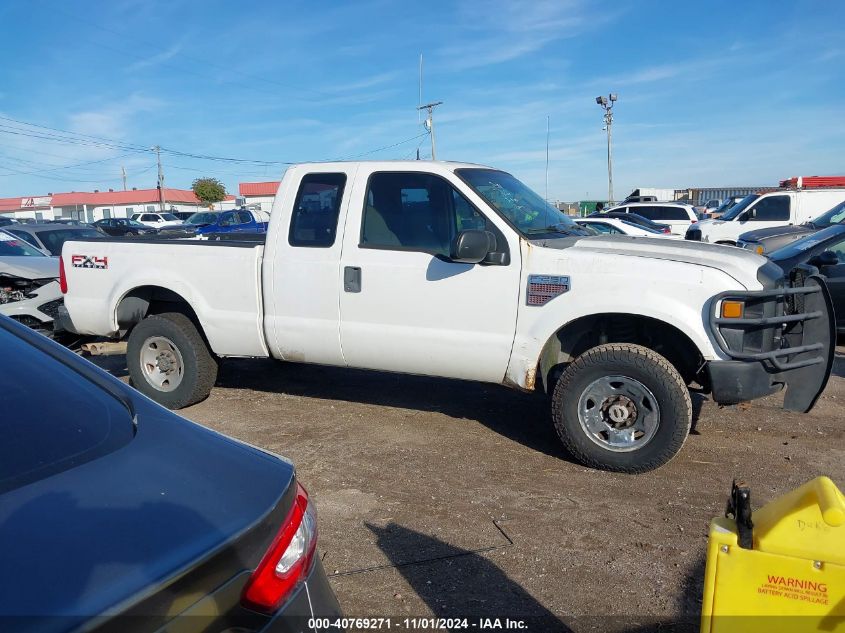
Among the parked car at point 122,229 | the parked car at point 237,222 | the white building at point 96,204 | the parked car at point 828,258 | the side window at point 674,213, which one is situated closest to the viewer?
the parked car at point 828,258

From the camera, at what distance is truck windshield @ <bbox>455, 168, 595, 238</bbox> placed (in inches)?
198

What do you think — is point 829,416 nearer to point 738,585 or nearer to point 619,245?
point 619,245

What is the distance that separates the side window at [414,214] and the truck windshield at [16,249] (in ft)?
18.2

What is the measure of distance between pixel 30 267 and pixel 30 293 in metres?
0.38

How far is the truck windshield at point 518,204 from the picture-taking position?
5.03 m

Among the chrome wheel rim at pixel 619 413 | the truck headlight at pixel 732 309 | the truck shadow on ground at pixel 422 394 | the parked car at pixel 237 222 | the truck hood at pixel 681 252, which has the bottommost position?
the truck shadow on ground at pixel 422 394

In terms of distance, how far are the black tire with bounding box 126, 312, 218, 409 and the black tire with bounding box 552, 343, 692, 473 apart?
3055 mm

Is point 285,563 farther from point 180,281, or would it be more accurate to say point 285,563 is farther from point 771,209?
point 771,209

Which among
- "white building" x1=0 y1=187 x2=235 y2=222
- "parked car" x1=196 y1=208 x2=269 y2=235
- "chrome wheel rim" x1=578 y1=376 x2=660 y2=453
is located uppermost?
"white building" x1=0 y1=187 x2=235 y2=222

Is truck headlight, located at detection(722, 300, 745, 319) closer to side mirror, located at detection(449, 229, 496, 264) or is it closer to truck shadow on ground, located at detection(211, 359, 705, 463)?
truck shadow on ground, located at detection(211, 359, 705, 463)

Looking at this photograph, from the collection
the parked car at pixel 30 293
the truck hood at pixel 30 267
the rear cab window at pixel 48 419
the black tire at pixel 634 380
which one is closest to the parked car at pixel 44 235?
the truck hood at pixel 30 267

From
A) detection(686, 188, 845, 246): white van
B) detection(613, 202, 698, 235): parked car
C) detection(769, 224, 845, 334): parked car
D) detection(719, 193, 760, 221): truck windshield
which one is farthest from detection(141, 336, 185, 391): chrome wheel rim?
detection(613, 202, 698, 235): parked car

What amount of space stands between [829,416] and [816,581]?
176 inches

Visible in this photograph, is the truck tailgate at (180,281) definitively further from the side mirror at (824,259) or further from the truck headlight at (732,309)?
the side mirror at (824,259)
